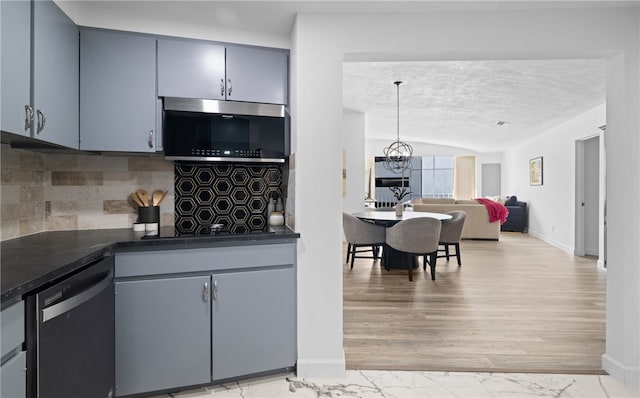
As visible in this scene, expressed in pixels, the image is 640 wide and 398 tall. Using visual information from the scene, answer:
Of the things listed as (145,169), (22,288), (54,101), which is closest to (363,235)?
(145,169)

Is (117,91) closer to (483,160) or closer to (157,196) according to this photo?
(157,196)

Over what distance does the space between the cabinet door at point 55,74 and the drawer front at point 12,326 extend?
95 cm

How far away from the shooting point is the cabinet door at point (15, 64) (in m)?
1.55

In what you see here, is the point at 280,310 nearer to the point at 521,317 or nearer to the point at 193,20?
the point at 193,20

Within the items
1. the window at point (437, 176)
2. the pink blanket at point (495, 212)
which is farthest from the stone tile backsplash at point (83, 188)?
the window at point (437, 176)

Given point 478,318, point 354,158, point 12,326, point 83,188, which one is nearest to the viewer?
point 12,326

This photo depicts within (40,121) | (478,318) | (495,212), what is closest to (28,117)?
(40,121)

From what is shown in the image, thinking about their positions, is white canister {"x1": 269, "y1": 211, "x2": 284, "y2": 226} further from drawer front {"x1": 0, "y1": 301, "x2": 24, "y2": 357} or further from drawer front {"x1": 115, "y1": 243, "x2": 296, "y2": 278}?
drawer front {"x1": 0, "y1": 301, "x2": 24, "y2": 357}

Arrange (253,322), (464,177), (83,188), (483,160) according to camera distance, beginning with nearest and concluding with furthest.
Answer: (253,322) → (83,188) → (483,160) → (464,177)

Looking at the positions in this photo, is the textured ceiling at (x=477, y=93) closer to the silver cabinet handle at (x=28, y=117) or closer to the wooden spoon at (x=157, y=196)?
the wooden spoon at (x=157, y=196)

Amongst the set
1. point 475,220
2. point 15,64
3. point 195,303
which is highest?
point 15,64

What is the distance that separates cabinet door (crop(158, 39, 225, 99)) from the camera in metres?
2.39

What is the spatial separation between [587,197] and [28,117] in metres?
7.48

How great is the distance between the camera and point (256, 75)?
2.55 metres
